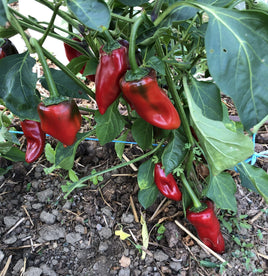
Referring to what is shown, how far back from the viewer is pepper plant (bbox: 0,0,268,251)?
627 mm

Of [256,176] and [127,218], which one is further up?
[256,176]

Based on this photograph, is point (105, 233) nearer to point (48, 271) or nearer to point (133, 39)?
point (48, 271)

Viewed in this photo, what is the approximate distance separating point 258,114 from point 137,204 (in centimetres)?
84

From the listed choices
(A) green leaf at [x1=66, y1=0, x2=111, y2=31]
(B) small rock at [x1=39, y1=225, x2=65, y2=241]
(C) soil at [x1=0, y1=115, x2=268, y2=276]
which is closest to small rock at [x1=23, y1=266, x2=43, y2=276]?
(C) soil at [x1=0, y1=115, x2=268, y2=276]

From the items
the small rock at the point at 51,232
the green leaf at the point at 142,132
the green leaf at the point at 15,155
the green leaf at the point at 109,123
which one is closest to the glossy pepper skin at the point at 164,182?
the green leaf at the point at 142,132

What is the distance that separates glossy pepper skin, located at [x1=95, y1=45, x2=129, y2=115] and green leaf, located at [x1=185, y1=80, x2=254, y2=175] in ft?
0.73

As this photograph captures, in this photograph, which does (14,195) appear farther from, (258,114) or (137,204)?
(258,114)

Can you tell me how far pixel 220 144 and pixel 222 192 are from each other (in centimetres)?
36

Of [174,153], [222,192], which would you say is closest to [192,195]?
[222,192]

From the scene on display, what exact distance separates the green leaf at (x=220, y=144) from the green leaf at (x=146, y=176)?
0.41 m

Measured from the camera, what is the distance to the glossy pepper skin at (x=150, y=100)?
0.76 meters

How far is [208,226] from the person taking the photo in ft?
3.70

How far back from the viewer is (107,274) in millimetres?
1181

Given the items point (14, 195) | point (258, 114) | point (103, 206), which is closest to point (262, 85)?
point (258, 114)
